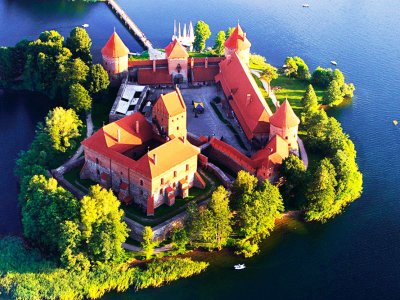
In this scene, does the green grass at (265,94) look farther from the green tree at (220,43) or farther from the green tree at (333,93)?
the green tree at (333,93)

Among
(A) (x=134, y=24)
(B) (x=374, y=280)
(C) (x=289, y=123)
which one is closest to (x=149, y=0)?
(A) (x=134, y=24)

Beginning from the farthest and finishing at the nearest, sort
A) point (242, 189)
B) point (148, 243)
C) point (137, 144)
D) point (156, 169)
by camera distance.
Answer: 1. point (137, 144)
2. point (242, 189)
3. point (156, 169)
4. point (148, 243)

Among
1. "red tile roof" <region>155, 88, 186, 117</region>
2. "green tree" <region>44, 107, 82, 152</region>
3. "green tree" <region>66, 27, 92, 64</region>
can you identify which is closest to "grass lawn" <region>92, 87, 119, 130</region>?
"green tree" <region>44, 107, 82, 152</region>

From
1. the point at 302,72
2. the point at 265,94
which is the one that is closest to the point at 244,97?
the point at 265,94

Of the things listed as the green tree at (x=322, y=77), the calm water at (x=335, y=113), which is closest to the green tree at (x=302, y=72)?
the green tree at (x=322, y=77)

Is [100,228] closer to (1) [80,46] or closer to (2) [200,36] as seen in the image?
(1) [80,46]

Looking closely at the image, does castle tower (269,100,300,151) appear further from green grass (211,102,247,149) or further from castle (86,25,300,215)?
green grass (211,102,247,149)

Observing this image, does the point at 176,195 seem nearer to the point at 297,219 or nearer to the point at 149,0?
the point at 297,219
